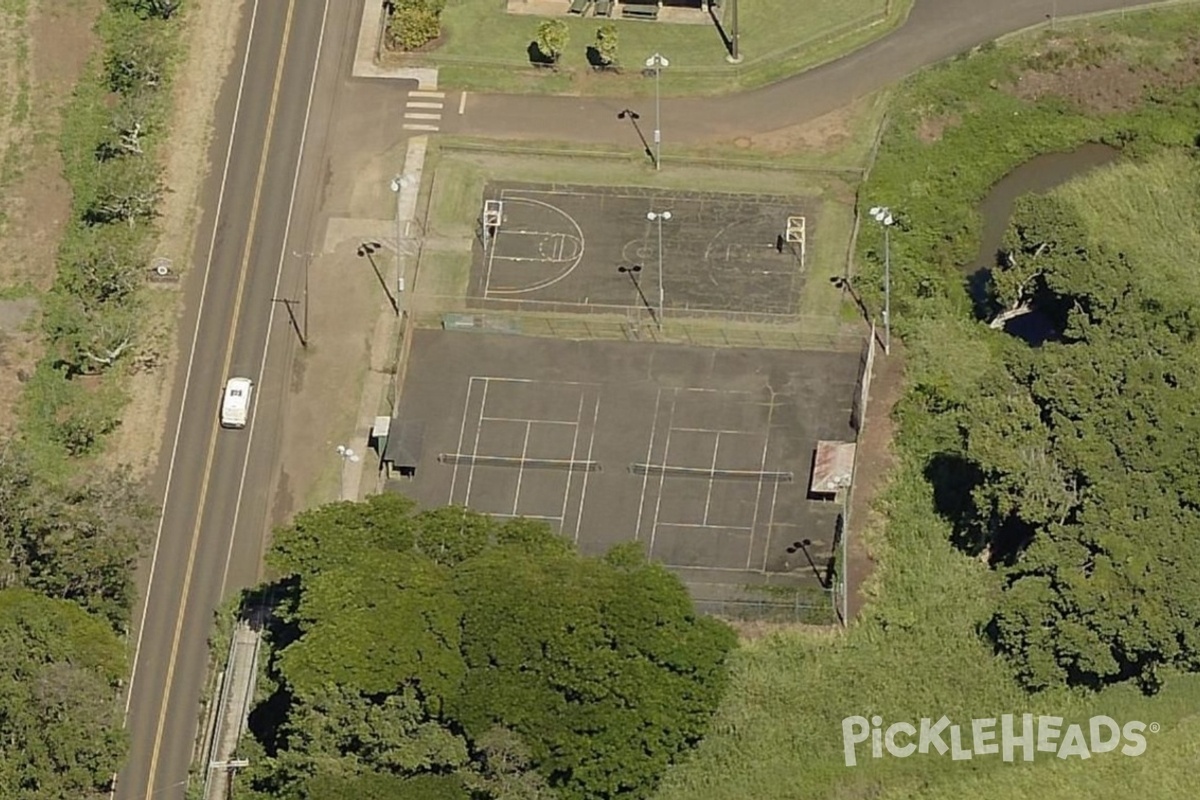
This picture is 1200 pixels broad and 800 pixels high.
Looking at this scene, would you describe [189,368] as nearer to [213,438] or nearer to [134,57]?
[213,438]

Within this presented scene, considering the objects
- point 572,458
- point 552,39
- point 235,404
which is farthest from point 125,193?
point 572,458

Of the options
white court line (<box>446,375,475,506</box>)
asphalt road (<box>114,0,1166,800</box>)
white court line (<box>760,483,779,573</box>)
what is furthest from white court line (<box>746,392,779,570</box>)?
asphalt road (<box>114,0,1166,800</box>)

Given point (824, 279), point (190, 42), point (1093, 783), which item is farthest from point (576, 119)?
point (1093, 783)

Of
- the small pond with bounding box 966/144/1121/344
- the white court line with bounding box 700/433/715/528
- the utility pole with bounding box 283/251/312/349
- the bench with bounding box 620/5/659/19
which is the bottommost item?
the white court line with bounding box 700/433/715/528

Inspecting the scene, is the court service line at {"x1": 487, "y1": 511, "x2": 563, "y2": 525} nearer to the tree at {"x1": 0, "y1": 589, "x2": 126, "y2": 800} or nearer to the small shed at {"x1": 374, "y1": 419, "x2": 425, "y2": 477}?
the small shed at {"x1": 374, "y1": 419, "x2": 425, "y2": 477}

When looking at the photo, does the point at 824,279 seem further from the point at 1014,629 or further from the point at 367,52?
the point at 367,52

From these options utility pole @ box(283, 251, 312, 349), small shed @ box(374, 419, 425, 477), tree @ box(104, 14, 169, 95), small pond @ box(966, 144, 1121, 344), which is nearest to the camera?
small shed @ box(374, 419, 425, 477)

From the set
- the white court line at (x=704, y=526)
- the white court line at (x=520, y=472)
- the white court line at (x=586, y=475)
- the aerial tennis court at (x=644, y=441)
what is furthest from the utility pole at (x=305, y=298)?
the white court line at (x=704, y=526)
